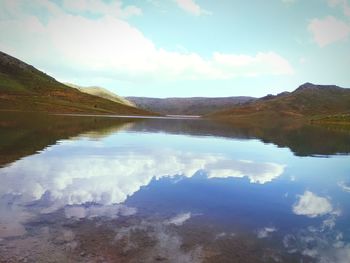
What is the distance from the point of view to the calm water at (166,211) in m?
13.3

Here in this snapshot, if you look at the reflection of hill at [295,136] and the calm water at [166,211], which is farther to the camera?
the reflection of hill at [295,136]

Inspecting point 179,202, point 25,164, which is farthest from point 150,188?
point 25,164

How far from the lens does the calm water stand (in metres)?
13.3

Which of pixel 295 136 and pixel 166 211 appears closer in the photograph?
pixel 166 211

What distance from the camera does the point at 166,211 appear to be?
1855 cm

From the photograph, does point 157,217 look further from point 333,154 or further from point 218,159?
point 333,154

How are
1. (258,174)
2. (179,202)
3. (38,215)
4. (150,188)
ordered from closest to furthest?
(38,215), (179,202), (150,188), (258,174)

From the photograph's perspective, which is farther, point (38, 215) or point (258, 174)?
point (258, 174)

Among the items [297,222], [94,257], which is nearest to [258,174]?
[297,222]

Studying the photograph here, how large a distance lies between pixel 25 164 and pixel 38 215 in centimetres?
1362

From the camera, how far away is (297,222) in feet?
59.3

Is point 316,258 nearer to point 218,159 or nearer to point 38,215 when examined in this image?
point 38,215

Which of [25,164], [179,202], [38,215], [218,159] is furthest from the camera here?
[218,159]

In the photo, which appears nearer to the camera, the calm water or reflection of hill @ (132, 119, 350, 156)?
the calm water
